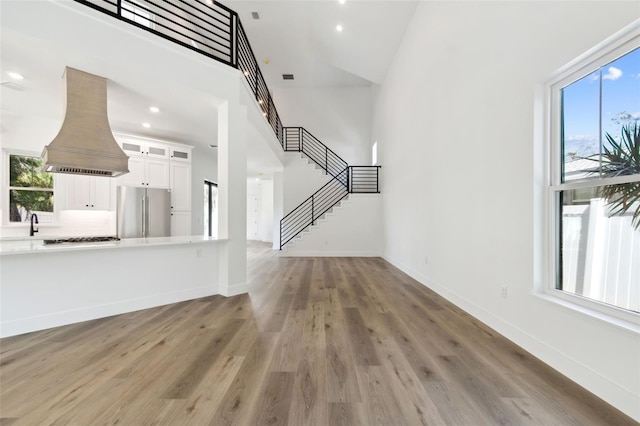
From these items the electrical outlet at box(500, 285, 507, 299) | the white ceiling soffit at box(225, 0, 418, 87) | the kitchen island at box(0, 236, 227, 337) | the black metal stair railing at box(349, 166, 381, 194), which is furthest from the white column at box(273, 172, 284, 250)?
the electrical outlet at box(500, 285, 507, 299)

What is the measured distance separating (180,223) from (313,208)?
3992mm

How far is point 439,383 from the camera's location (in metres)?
1.76

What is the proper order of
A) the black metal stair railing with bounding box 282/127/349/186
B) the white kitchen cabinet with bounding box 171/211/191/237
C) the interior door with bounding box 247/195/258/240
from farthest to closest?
the interior door with bounding box 247/195/258/240 → the black metal stair railing with bounding box 282/127/349/186 → the white kitchen cabinet with bounding box 171/211/191/237

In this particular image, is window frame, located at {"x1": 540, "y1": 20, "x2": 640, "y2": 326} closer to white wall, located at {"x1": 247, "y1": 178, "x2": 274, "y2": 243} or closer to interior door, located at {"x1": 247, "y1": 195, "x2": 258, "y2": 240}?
white wall, located at {"x1": 247, "y1": 178, "x2": 274, "y2": 243}

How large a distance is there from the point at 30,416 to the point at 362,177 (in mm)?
8606

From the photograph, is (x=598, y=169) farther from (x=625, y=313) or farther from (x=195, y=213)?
(x=195, y=213)

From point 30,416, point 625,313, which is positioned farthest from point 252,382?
point 625,313

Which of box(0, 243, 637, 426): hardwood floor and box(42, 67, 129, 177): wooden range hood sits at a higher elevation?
box(42, 67, 129, 177): wooden range hood

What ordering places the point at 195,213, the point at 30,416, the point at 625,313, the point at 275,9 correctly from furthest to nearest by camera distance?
A: the point at 195,213
the point at 275,9
the point at 625,313
the point at 30,416

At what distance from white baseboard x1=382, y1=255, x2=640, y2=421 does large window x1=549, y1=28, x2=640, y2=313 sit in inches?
18.0

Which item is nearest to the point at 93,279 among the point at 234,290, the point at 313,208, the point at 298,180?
the point at 234,290

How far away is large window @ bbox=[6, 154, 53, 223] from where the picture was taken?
4.65 metres

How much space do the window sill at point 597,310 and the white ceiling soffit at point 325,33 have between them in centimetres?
526

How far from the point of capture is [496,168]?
263 cm
